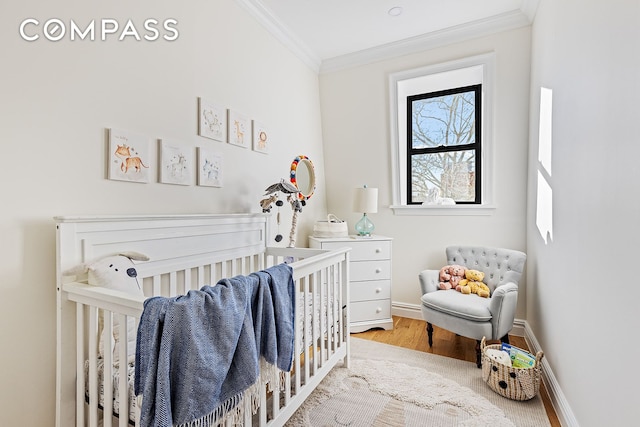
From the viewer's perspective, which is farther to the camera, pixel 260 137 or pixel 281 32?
pixel 281 32

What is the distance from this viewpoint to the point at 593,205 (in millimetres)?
1274

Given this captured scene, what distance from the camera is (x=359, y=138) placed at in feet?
10.7

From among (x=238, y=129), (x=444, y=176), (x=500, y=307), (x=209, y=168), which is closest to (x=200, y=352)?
(x=209, y=168)

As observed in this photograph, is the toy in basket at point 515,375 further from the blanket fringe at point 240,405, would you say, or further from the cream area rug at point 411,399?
the blanket fringe at point 240,405

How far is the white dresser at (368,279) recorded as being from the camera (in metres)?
2.73

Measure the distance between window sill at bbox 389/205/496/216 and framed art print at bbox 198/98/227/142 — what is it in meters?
1.82

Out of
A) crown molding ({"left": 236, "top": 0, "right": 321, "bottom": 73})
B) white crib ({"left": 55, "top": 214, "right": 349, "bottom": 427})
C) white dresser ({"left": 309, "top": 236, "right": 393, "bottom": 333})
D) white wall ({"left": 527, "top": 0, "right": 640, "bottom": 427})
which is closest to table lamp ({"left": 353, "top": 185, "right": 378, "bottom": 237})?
white dresser ({"left": 309, "top": 236, "right": 393, "bottom": 333})

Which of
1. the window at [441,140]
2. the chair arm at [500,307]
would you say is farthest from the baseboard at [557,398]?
the window at [441,140]

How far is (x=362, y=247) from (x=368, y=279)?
30 cm

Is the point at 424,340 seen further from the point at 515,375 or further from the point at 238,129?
the point at 238,129

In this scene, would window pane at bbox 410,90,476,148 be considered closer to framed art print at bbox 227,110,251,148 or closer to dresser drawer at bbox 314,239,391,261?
dresser drawer at bbox 314,239,391,261

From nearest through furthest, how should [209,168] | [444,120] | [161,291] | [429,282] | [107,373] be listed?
1. [107,373]
2. [161,291]
3. [209,168]
4. [429,282]
5. [444,120]

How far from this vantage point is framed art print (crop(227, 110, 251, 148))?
2.12 meters

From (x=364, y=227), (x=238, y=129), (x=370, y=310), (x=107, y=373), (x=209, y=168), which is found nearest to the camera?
(x=107, y=373)
